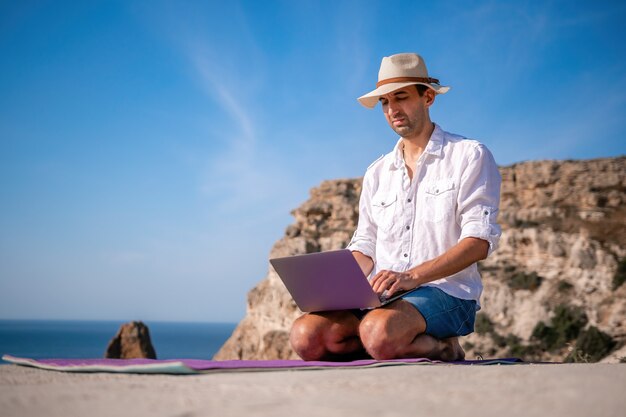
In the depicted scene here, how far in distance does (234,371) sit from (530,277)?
20.3m

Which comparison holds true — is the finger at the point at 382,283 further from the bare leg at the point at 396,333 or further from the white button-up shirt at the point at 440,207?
the white button-up shirt at the point at 440,207

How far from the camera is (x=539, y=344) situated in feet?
63.4

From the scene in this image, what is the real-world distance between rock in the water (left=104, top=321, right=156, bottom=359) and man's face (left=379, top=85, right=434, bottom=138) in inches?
1161

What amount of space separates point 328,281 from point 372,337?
1.34 ft

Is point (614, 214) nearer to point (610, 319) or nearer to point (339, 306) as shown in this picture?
point (610, 319)

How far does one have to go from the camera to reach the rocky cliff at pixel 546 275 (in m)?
19.3

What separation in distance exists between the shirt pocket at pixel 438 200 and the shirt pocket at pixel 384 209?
0.22 meters

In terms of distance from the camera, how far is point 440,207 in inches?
151

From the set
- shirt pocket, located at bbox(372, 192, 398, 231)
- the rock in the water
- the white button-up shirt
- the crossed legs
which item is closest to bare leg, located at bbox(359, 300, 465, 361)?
the crossed legs

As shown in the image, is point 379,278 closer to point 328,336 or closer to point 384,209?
point 328,336

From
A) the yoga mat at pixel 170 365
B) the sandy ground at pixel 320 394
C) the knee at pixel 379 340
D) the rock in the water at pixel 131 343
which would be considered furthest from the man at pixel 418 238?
the rock in the water at pixel 131 343

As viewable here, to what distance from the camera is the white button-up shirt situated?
3715 mm

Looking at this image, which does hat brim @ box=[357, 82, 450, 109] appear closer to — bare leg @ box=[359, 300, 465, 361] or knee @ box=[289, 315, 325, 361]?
bare leg @ box=[359, 300, 465, 361]

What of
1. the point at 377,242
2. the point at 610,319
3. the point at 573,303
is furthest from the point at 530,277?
the point at 377,242
